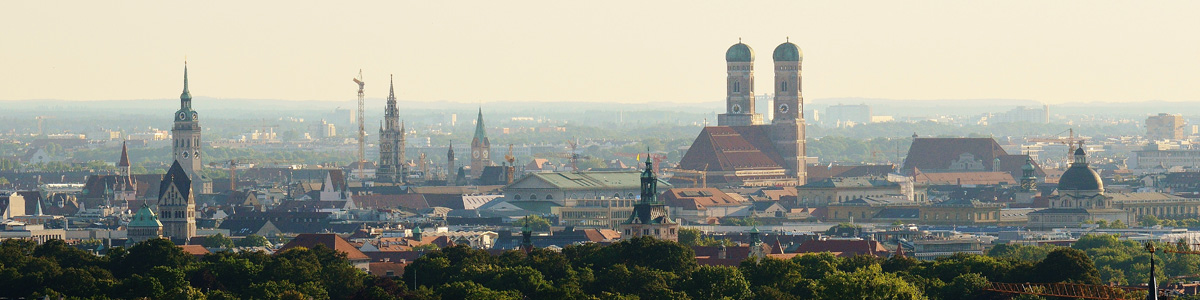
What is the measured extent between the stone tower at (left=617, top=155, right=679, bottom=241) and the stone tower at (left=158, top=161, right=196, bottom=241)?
37.1 m

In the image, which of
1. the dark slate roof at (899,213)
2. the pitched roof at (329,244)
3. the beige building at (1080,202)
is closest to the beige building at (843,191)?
the dark slate roof at (899,213)

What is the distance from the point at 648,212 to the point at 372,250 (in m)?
12.0

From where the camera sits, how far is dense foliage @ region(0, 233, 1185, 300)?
89.6 metres

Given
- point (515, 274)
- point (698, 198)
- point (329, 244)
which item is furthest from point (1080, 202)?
point (515, 274)

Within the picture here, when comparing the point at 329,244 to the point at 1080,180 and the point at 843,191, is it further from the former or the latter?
the point at 843,191

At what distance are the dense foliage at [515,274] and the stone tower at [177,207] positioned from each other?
133 ft

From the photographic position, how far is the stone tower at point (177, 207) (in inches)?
6102

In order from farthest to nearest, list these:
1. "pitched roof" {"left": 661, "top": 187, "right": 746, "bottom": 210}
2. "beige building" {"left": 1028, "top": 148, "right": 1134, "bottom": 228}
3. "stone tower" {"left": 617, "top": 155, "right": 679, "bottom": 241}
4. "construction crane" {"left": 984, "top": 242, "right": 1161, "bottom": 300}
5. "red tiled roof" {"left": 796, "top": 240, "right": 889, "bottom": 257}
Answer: "pitched roof" {"left": 661, "top": 187, "right": 746, "bottom": 210} < "beige building" {"left": 1028, "top": 148, "right": 1134, "bottom": 228} < "red tiled roof" {"left": 796, "top": 240, "right": 889, "bottom": 257} < "stone tower" {"left": 617, "top": 155, "right": 679, "bottom": 241} < "construction crane" {"left": 984, "top": 242, "right": 1161, "bottom": 300}

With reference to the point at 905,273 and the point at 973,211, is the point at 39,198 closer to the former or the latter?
the point at 973,211

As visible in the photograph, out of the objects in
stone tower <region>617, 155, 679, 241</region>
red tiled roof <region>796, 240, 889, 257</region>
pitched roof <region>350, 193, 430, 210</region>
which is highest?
stone tower <region>617, 155, 679, 241</region>

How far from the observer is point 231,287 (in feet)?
323

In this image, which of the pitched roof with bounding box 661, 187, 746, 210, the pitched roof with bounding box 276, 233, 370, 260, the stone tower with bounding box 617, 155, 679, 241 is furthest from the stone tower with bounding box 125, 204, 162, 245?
the pitched roof with bounding box 661, 187, 746, 210

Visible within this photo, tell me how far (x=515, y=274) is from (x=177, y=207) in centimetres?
6374

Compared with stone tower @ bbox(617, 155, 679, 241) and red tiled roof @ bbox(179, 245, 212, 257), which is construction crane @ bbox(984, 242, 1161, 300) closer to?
stone tower @ bbox(617, 155, 679, 241)
